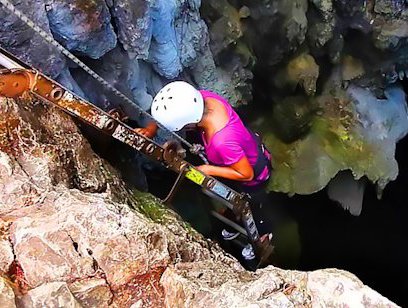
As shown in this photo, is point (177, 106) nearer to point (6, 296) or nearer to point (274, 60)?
point (6, 296)

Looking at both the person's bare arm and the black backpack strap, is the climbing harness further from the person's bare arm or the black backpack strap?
the black backpack strap

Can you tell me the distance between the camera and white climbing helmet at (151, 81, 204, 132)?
2.93 metres

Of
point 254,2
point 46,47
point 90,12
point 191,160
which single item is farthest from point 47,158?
point 254,2

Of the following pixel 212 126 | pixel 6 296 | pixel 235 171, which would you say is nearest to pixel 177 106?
pixel 212 126

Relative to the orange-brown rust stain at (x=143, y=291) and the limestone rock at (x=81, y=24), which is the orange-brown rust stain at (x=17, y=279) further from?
the limestone rock at (x=81, y=24)

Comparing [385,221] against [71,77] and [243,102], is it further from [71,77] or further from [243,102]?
[71,77]

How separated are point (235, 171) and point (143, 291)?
134cm

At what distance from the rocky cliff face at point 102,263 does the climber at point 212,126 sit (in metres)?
0.80

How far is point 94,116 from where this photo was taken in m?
2.47

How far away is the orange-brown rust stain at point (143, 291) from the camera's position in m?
1.94

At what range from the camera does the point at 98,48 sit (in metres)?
2.82

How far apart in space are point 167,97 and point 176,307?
50.8 inches

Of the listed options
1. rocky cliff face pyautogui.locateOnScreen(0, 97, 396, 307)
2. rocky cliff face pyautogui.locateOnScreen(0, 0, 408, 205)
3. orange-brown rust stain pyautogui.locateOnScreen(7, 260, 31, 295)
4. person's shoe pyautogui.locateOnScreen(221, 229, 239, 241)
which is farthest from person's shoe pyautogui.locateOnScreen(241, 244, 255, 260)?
orange-brown rust stain pyautogui.locateOnScreen(7, 260, 31, 295)

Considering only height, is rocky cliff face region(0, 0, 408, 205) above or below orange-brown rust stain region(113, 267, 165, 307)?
above
